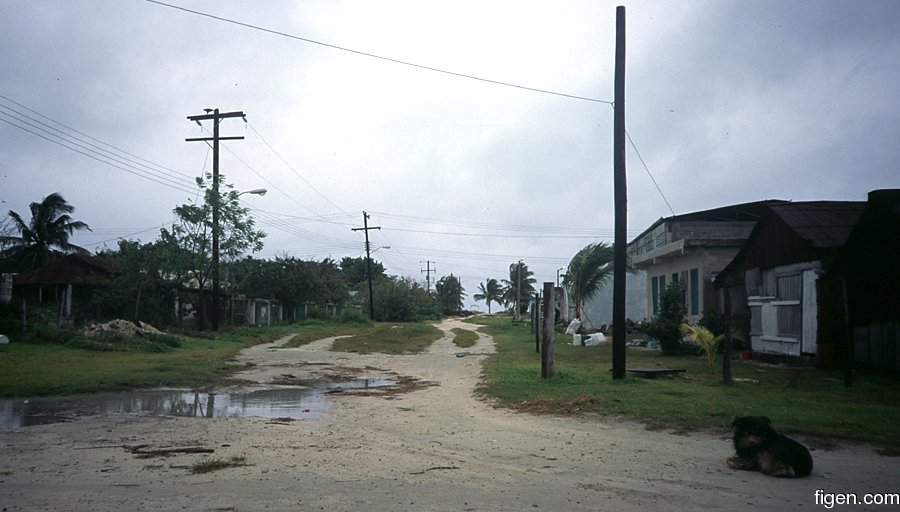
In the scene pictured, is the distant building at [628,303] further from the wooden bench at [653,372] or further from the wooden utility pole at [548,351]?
the wooden utility pole at [548,351]

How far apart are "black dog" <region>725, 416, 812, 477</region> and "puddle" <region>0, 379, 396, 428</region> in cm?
626

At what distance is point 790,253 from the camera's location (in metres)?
17.5

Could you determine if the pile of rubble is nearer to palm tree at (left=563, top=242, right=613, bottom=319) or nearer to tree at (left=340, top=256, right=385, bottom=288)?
palm tree at (left=563, top=242, right=613, bottom=319)

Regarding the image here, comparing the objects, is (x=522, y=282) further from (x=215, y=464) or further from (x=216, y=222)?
(x=215, y=464)

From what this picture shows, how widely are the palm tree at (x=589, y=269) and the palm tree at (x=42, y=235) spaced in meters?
39.1

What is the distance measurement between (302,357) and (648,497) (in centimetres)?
1880

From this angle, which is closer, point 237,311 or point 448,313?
point 237,311

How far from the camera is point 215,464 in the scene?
6359mm

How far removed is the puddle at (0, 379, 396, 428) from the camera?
9.91 metres

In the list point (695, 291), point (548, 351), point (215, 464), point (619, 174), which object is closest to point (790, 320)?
point (619, 174)

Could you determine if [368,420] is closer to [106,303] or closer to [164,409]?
[164,409]

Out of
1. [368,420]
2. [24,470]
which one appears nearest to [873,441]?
[368,420]

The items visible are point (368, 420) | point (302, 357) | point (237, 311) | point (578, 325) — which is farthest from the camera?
point (237, 311)

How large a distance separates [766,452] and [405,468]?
352 centimetres
